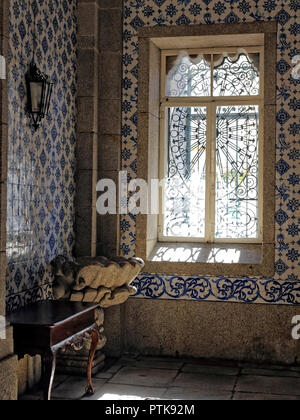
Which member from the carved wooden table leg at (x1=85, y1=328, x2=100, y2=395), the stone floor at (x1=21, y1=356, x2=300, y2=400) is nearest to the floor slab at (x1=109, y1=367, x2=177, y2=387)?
the stone floor at (x1=21, y1=356, x2=300, y2=400)

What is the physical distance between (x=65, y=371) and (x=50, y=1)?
2864 millimetres

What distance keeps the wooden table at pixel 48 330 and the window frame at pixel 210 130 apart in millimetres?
1766

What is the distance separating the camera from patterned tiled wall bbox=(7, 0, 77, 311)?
4379 millimetres

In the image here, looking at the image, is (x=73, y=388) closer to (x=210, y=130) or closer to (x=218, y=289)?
(x=218, y=289)

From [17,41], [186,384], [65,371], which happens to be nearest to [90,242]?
[65,371]

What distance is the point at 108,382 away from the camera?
4.93 m

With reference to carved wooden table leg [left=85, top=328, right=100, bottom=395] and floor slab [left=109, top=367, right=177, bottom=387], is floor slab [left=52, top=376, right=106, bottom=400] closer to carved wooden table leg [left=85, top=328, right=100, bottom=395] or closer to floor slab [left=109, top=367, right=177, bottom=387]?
carved wooden table leg [left=85, top=328, right=100, bottom=395]

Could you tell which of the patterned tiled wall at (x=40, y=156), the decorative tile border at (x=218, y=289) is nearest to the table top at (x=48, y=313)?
the patterned tiled wall at (x=40, y=156)

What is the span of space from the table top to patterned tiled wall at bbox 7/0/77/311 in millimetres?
157

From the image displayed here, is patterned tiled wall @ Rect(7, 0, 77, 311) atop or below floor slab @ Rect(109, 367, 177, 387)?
atop

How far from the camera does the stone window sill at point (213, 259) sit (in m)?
5.52

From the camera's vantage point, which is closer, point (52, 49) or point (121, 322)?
point (52, 49)

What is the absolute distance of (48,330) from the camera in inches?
149
